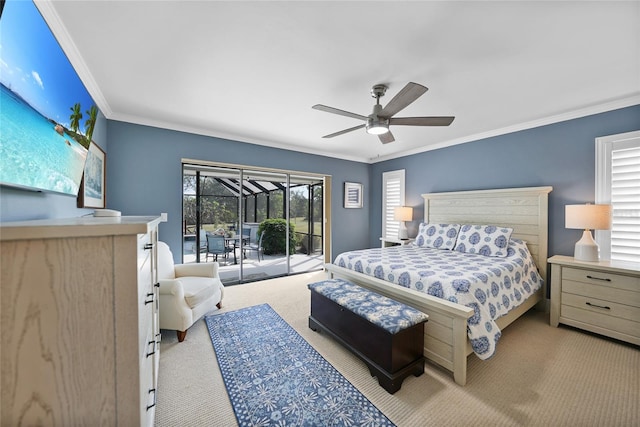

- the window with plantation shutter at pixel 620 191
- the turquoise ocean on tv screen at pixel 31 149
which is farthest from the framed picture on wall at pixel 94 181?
the window with plantation shutter at pixel 620 191

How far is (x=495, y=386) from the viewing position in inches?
72.0

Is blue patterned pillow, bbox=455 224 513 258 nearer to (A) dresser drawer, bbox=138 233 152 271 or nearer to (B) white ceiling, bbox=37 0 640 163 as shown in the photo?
(B) white ceiling, bbox=37 0 640 163

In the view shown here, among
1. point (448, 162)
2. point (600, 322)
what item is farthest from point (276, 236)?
point (600, 322)

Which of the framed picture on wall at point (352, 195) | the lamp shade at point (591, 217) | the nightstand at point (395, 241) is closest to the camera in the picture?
the lamp shade at point (591, 217)

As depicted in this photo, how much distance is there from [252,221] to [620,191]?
4964 millimetres

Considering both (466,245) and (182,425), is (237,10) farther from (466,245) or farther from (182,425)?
(466,245)

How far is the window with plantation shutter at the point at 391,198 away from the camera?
518cm

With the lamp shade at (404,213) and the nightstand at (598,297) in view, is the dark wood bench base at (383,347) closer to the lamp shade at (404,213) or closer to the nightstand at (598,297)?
the nightstand at (598,297)

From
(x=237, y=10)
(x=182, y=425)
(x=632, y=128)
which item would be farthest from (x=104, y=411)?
(x=632, y=128)

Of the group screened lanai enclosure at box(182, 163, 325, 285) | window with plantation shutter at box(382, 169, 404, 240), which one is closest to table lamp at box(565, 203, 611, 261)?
window with plantation shutter at box(382, 169, 404, 240)

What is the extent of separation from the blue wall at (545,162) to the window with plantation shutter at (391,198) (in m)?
0.65

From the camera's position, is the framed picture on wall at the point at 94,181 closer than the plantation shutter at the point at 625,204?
Yes

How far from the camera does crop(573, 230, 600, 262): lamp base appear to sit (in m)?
2.65

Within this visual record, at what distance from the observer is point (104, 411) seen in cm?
83
